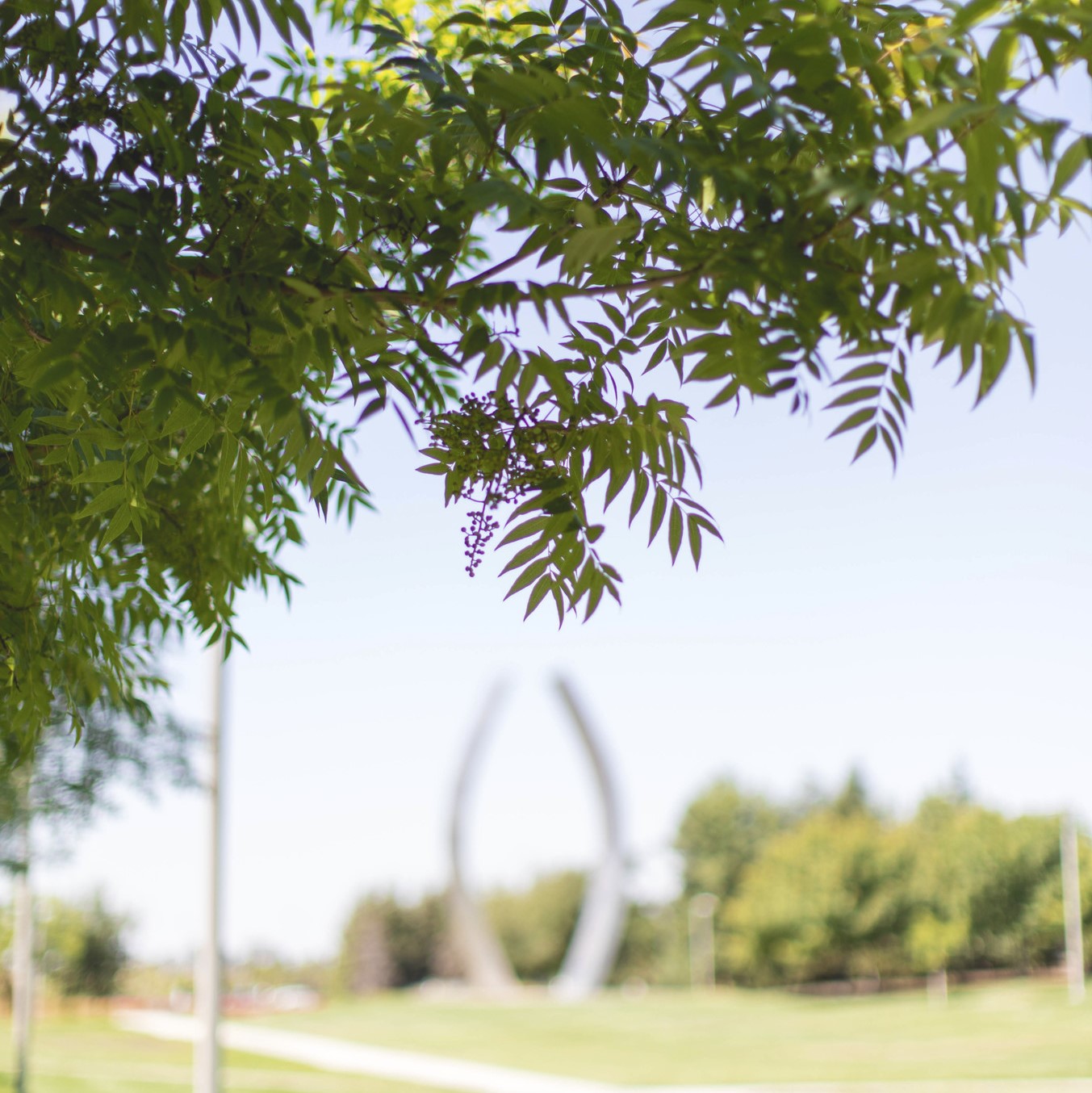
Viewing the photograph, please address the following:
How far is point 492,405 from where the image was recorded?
86.7 inches

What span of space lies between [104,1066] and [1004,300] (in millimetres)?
20078

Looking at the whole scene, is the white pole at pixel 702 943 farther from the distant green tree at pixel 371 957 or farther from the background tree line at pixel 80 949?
the background tree line at pixel 80 949

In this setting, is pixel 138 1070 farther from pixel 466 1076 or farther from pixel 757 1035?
pixel 757 1035

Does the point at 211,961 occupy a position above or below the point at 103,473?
below

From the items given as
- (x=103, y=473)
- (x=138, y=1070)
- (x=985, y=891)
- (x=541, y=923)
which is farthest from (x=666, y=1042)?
(x=541, y=923)

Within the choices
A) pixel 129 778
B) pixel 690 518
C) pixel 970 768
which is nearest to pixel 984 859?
pixel 129 778

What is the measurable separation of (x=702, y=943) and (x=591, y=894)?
23.6 m

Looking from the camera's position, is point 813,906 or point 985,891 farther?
point 813,906

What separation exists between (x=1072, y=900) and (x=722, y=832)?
55.5 m

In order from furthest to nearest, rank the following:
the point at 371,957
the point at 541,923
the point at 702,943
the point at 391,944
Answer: the point at 541,923 → the point at 391,944 → the point at 371,957 → the point at 702,943

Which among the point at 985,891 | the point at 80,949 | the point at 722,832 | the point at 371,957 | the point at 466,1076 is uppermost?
the point at 985,891

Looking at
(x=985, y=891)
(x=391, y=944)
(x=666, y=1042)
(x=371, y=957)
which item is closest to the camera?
(x=985, y=891)

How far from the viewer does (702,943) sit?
59375 mm

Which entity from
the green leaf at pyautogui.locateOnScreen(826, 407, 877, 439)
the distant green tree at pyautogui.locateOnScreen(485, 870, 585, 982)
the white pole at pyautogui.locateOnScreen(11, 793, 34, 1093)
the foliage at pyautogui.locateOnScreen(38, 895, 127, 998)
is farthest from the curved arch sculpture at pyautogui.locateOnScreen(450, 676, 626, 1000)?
the green leaf at pyautogui.locateOnScreen(826, 407, 877, 439)
